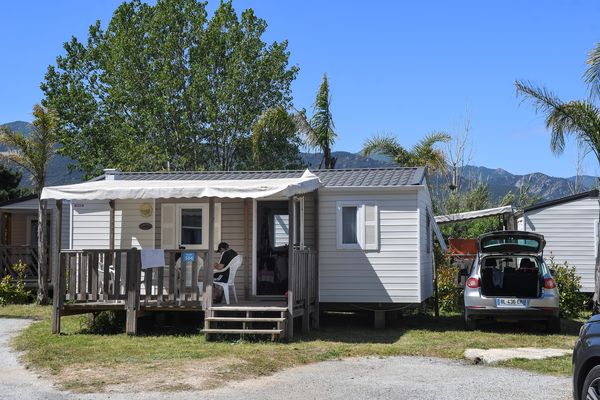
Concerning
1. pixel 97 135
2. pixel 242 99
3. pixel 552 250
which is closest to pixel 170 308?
pixel 552 250

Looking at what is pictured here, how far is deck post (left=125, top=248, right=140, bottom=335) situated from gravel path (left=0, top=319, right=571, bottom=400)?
2868 mm

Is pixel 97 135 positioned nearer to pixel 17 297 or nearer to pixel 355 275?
pixel 17 297

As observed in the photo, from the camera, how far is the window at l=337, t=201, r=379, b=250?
46.7 feet

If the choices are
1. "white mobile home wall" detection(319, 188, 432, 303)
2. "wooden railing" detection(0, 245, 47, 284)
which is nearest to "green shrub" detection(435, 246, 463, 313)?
"white mobile home wall" detection(319, 188, 432, 303)

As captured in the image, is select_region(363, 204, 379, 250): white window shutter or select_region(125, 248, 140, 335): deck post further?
select_region(363, 204, 379, 250): white window shutter

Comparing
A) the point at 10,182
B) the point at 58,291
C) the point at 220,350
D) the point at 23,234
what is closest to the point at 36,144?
the point at 23,234

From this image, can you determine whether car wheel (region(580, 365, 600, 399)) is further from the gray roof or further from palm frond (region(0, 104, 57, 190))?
palm frond (region(0, 104, 57, 190))

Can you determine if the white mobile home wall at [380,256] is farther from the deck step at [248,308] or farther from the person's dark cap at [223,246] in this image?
the deck step at [248,308]

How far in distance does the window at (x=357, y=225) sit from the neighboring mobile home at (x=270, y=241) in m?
0.02

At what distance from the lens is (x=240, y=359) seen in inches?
395

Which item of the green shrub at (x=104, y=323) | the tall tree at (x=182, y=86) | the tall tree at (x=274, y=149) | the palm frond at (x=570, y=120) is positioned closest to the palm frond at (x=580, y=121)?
the palm frond at (x=570, y=120)

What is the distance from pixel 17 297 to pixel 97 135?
1396 centimetres

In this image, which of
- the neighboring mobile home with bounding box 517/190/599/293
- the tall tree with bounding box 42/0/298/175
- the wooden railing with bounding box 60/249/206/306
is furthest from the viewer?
the tall tree with bounding box 42/0/298/175

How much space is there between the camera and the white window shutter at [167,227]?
1470 centimetres
